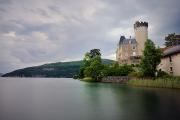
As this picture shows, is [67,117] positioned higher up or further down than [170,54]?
further down

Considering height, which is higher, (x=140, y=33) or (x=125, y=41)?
(x=140, y=33)

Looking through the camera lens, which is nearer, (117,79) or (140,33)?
(117,79)

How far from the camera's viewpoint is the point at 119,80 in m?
93.2

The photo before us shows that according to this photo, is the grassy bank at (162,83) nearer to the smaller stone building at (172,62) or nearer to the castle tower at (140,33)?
the smaller stone building at (172,62)

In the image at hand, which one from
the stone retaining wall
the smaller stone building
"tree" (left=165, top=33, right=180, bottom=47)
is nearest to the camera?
the smaller stone building

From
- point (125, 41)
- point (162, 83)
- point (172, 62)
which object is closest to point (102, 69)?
point (125, 41)

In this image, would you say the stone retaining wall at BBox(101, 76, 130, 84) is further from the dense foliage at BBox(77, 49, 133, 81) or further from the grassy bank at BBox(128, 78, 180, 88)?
the grassy bank at BBox(128, 78, 180, 88)

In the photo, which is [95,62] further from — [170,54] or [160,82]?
Result: [160,82]

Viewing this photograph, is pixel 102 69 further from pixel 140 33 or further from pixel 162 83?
pixel 162 83

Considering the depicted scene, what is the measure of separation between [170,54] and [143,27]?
60.5m

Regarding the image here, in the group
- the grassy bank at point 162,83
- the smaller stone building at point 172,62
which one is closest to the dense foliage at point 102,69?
the smaller stone building at point 172,62

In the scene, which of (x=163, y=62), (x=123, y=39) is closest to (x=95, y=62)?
(x=123, y=39)

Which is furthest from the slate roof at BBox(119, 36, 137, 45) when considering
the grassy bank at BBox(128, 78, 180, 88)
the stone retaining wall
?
the grassy bank at BBox(128, 78, 180, 88)

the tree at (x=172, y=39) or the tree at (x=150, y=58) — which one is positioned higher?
the tree at (x=172, y=39)
